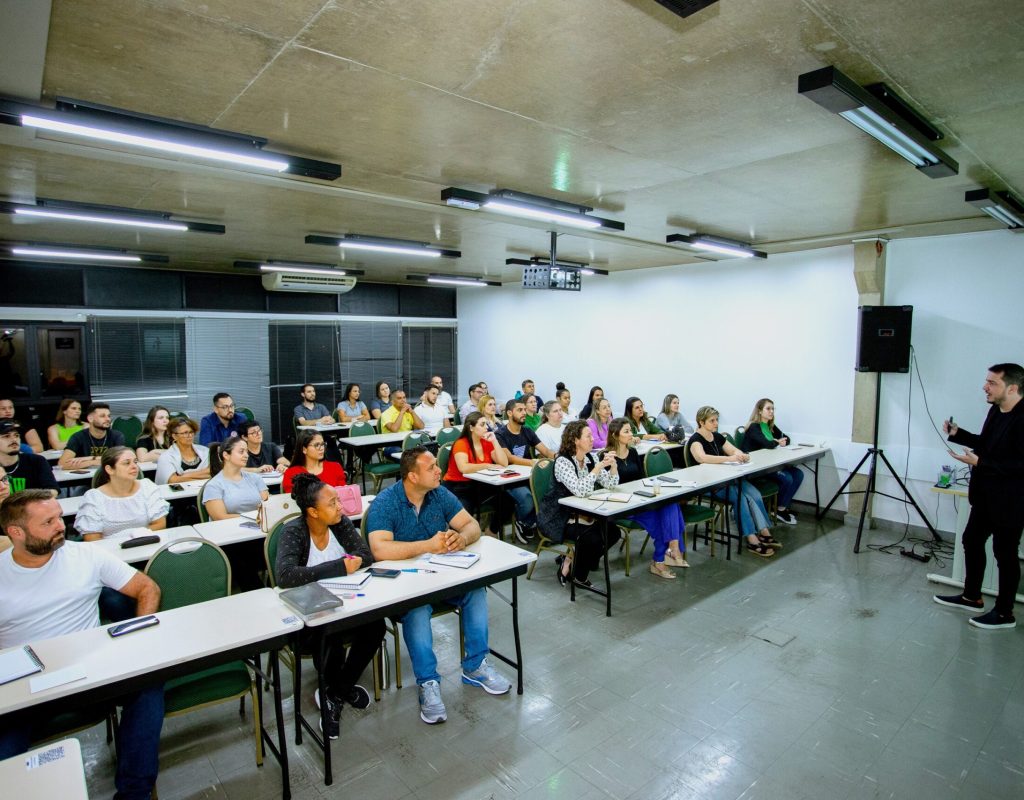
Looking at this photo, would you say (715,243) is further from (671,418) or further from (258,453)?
(258,453)

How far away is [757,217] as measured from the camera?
5.75 metres

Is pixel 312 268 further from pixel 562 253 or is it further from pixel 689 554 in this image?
pixel 689 554

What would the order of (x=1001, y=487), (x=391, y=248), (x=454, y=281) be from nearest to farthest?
(x=1001, y=487)
(x=391, y=248)
(x=454, y=281)

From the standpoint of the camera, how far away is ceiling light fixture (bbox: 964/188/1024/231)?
4.59 meters

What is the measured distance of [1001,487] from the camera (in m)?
4.40

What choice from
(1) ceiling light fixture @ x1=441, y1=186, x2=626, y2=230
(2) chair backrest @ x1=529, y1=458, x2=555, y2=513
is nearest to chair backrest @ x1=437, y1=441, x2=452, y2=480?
(2) chair backrest @ x1=529, y1=458, x2=555, y2=513

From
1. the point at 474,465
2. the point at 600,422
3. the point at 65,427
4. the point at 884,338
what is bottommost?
the point at 474,465

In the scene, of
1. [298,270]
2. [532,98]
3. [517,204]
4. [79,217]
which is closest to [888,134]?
[532,98]

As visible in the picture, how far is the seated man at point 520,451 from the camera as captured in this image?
6094mm

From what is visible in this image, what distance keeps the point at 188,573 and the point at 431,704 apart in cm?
146

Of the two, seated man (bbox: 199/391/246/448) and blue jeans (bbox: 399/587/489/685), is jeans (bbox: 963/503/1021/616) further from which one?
seated man (bbox: 199/391/246/448)

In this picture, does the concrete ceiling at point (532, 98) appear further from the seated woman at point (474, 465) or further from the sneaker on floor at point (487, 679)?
the sneaker on floor at point (487, 679)

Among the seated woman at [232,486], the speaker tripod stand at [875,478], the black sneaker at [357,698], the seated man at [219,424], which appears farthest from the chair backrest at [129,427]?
the speaker tripod stand at [875,478]

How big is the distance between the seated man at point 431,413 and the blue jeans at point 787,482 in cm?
480
